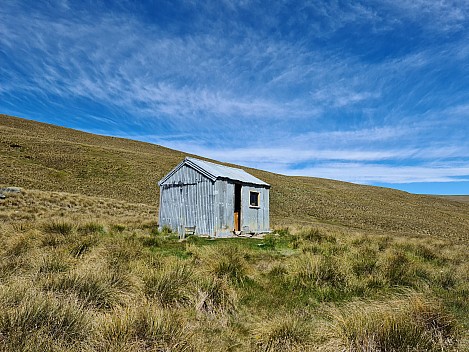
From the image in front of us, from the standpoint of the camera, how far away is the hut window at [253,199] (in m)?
18.4

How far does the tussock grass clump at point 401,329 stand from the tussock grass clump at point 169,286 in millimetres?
2363

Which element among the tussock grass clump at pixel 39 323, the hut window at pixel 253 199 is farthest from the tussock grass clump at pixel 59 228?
the hut window at pixel 253 199

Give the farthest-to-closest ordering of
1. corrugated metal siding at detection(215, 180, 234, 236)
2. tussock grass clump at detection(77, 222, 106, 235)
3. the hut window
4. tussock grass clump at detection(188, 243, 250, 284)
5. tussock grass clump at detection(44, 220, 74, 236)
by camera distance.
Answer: the hut window < corrugated metal siding at detection(215, 180, 234, 236) < tussock grass clump at detection(77, 222, 106, 235) < tussock grass clump at detection(44, 220, 74, 236) < tussock grass clump at detection(188, 243, 250, 284)

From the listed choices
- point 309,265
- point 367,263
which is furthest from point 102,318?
point 367,263

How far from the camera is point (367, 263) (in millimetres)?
7160

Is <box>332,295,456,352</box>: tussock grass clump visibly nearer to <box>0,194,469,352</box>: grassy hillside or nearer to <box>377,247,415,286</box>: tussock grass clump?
<box>0,194,469,352</box>: grassy hillside

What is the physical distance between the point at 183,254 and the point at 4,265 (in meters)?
4.35

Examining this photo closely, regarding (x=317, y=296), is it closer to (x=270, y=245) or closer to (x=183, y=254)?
(x=183, y=254)

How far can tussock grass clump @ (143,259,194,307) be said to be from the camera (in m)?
4.60

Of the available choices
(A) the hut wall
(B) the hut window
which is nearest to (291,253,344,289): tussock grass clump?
(A) the hut wall

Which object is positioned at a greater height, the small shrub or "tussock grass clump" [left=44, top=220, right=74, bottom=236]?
"tussock grass clump" [left=44, top=220, right=74, bottom=236]

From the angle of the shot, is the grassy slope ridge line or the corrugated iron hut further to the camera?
the grassy slope ridge line

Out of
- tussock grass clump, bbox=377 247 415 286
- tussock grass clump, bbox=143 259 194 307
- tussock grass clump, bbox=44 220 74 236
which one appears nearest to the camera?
tussock grass clump, bbox=143 259 194 307

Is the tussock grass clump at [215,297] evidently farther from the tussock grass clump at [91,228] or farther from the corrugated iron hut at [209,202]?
the corrugated iron hut at [209,202]
